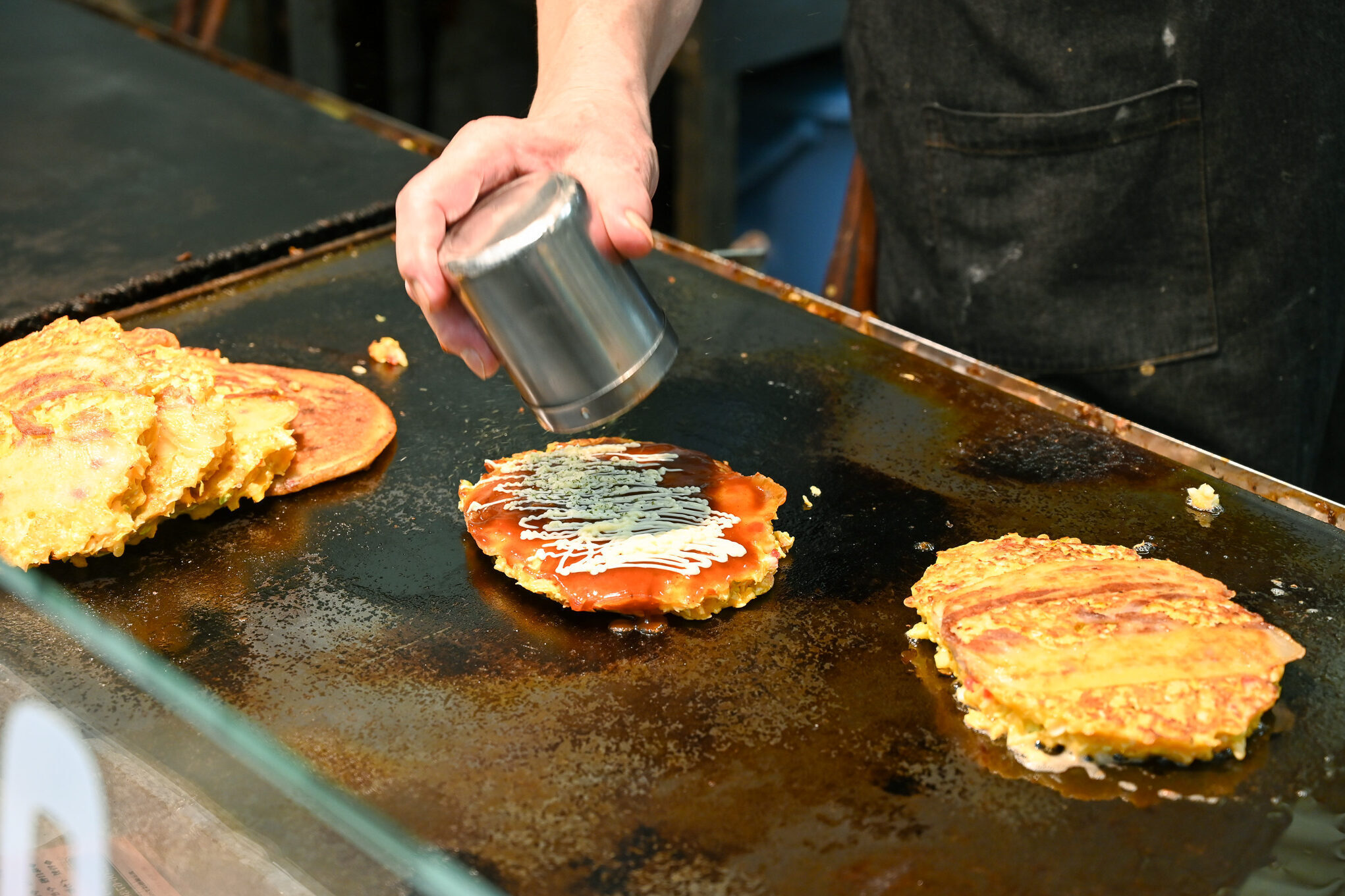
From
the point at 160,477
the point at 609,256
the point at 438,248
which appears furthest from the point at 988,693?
the point at 160,477

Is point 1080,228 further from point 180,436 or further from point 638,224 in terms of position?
point 180,436

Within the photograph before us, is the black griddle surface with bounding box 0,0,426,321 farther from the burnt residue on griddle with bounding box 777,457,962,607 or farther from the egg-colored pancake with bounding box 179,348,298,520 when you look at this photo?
the burnt residue on griddle with bounding box 777,457,962,607

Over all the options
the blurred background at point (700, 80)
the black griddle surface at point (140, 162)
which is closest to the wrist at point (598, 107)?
the black griddle surface at point (140, 162)

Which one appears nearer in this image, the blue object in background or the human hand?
the human hand

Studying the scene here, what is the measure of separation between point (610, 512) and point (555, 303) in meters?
0.40

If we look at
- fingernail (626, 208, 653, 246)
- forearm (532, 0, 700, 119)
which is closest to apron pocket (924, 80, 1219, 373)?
forearm (532, 0, 700, 119)

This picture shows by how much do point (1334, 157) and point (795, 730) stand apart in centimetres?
177

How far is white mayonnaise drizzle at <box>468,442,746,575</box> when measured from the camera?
1.67 metres

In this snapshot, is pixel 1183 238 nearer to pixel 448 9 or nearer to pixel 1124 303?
pixel 1124 303

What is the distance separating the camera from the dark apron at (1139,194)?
7.45 ft

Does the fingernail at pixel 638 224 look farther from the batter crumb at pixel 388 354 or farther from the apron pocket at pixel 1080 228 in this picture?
the apron pocket at pixel 1080 228

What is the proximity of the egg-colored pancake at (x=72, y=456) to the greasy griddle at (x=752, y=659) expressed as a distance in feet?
0.30

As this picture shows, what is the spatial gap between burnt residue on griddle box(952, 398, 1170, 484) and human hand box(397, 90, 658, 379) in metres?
0.71

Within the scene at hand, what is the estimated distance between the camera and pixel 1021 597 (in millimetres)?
1577
